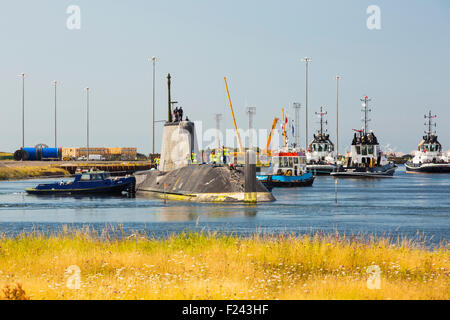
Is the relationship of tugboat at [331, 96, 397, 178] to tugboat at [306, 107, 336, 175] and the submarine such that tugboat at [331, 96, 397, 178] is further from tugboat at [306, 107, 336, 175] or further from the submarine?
the submarine

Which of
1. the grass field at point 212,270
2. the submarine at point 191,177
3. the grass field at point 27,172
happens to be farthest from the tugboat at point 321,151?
the grass field at point 212,270

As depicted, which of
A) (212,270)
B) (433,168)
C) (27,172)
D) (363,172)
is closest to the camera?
(212,270)

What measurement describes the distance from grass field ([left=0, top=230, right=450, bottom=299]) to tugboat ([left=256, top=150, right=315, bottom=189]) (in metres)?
74.2

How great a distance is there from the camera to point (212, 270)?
57.5 feet

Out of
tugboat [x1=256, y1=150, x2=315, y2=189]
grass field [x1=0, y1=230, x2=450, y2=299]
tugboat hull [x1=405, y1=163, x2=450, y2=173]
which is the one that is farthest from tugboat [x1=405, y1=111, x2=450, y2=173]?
grass field [x1=0, y1=230, x2=450, y2=299]

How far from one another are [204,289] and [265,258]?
5.72m

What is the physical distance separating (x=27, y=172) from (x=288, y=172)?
57616mm

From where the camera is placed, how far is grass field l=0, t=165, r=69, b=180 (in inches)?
4921

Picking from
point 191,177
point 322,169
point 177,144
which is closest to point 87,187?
point 177,144

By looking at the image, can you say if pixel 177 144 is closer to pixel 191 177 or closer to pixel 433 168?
pixel 191 177

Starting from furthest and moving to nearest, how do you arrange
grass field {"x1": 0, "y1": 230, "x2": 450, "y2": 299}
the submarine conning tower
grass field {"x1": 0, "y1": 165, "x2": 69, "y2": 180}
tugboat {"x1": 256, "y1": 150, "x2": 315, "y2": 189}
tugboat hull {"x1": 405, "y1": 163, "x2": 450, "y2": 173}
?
1. tugboat hull {"x1": 405, "y1": 163, "x2": 450, "y2": 173}
2. grass field {"x1": 0, "y1": 165, "x2": 69, "y2": 180}
3. tugboat {"x1": 256, "y1": 150, "x2": 315, "y2": 189}
4. the submarine conning tower
5. grass field {"x1": 0, "y1": 230, "x2": 450, "y2": 299}

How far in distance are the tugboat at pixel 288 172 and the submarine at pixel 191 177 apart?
24012 millimetres
